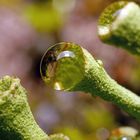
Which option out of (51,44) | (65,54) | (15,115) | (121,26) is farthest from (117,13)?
(51,44)

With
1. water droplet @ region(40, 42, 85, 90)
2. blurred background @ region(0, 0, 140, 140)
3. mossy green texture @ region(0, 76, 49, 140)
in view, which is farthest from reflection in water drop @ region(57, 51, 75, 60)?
blurred background @ region(0, 0, 140, 140)

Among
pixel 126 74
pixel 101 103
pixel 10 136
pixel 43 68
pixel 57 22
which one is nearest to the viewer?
pixel 10 136

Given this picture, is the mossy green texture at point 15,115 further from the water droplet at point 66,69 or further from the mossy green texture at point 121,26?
the mossy green texture at point 121,26

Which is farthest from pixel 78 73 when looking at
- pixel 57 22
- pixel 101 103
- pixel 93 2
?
pixel 93 2

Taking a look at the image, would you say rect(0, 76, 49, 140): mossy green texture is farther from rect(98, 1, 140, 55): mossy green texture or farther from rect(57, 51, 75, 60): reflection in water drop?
rect(98, 1, 140, 55): mossy green texture

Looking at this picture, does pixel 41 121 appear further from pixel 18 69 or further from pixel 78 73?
pixel 78 73

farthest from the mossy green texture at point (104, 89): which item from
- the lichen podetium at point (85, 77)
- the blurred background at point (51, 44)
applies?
the blurred background at point (51, 44)
